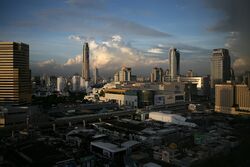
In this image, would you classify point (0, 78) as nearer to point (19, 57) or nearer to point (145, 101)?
point (19, 57)

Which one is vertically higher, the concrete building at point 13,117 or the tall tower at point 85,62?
the tall tower at point 85,62

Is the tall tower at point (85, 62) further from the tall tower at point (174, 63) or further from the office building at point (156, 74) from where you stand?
the tall tower at point (174, 63)

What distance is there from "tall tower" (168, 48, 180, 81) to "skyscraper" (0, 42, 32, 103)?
14999mm

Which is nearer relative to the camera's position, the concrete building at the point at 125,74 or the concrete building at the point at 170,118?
the concrete building at the point at 170,118

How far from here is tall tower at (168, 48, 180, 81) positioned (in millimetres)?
22203

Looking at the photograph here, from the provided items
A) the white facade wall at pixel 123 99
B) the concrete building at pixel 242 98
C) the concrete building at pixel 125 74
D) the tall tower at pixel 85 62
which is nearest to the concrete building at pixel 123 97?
the white facade wall at pixel 123 99

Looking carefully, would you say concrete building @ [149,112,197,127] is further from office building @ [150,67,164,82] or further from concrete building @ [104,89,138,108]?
office building @ [150,67,164,82]

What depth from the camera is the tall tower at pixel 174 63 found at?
2220cm

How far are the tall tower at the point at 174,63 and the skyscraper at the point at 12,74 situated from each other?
1500cm

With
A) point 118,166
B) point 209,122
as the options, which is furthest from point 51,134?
point 209,122

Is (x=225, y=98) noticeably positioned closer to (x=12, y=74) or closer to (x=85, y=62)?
(x=12, y=74)

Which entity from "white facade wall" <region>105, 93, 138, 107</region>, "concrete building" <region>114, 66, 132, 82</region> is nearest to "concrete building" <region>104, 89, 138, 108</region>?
"white facade wall" <region>105, 93, 138, 107</region>

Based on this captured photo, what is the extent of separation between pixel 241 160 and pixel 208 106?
30.9ft

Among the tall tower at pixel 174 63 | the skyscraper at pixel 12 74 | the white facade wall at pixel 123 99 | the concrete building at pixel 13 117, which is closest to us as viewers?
the concrete building at pixel 13 117
